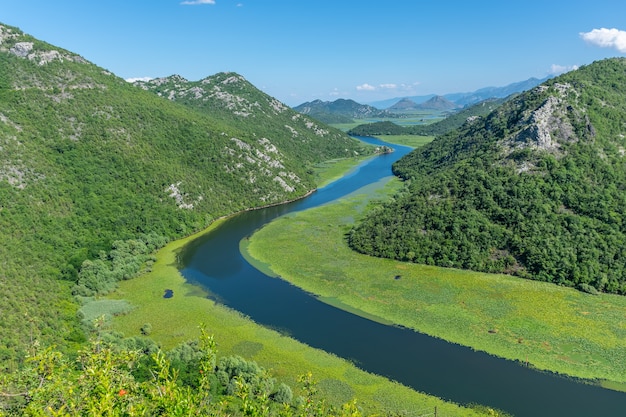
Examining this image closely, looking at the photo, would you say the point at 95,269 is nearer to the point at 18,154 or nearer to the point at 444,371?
the point at 18,154

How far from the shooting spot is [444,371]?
72062mm

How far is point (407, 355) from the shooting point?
3046 inches

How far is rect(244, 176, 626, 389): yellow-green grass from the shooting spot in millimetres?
74312

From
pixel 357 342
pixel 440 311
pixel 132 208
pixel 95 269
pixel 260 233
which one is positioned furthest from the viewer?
pixel 260 233

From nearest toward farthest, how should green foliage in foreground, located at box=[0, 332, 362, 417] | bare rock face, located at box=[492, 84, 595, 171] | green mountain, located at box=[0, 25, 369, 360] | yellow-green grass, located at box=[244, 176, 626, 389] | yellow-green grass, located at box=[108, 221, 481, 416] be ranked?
green foliage in foreground, located at box=[0, 332, 362, 417]
yellow-green grass, located at box=[108, 221, 481, 416]
yellow-green grass, located at box=[244, 176, 626, 389]
green mountain, located at box=[0, 25, 369, 360]
bare rock face, located at box=[492, 84, 595, 171]

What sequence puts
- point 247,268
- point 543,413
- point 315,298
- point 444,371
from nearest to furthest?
point 543,413, point 444,371, point 315,298, point 247,268

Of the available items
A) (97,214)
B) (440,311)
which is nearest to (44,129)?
(97,214)

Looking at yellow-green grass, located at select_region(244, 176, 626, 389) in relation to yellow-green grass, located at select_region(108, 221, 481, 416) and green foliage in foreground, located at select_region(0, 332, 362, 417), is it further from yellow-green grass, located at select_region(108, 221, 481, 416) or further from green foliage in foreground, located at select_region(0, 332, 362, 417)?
green foliage in foreground, located at select_region(0, 332, 362, 417)

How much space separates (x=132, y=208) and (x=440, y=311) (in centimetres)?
11331

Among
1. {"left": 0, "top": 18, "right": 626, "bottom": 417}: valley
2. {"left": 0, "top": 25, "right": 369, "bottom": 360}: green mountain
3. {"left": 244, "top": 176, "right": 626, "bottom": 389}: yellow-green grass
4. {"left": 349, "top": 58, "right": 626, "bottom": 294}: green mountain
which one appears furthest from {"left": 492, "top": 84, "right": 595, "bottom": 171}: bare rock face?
{"left": 0, "top": 25, "right": 369, "bottom": 360}: green mountain

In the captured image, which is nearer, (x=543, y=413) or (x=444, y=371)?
(x=543, y=413)

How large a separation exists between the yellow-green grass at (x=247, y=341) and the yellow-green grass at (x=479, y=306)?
65.9 ft

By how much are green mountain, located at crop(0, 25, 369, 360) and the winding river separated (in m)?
33.2

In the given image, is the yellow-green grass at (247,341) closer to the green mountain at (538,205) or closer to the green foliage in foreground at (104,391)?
the green foliage in foreground at (104,391)
